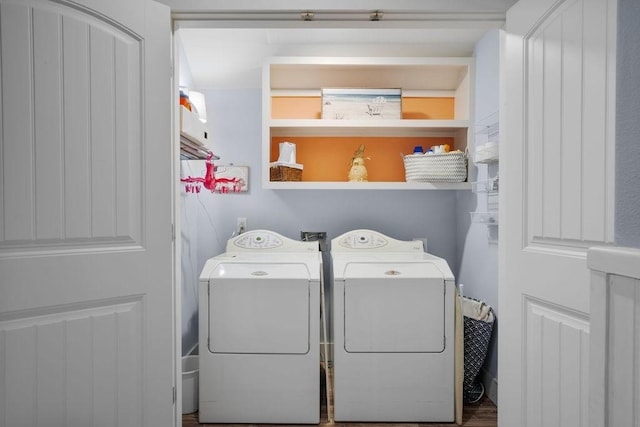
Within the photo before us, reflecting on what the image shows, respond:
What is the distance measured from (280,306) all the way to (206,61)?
1757 mm

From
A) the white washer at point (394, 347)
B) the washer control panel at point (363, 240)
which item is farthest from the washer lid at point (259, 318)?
the washer control panel at point (363, 240)

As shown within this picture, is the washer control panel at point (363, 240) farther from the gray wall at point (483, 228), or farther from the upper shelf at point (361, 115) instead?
the gray wall at point (483, 228)

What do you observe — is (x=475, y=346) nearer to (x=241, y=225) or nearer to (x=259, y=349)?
(x=259, y=349)

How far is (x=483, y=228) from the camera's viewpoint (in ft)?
7.99

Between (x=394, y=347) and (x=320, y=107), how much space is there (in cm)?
174

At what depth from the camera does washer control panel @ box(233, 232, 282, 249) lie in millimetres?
2641

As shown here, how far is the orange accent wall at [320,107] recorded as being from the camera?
282 centimetres

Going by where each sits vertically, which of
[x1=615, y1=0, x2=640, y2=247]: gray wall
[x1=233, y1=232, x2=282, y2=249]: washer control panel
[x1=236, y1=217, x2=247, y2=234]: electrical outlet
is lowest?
[x1=233, y1=232, x2=282, y2=249]: washer control panel

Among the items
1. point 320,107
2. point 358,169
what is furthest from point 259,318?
point 320,107

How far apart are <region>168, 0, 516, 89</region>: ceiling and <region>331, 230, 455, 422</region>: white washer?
1248 millimetres

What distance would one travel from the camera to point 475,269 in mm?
2564

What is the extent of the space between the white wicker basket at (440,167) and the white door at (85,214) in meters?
1.63

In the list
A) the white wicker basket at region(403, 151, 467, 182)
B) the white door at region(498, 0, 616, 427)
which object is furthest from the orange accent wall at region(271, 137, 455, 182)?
the white door at region(498, 0, 616, 427)

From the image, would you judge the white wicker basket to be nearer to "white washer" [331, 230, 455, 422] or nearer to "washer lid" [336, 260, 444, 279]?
"washer lid" [336, 260, 444, 279]
